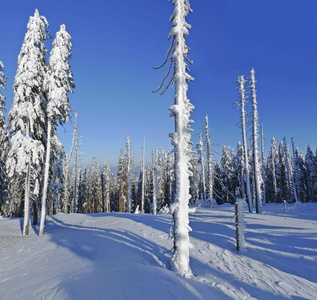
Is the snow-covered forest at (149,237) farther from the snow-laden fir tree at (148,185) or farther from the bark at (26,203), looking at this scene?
the snow-laden fir tree at (148,185)

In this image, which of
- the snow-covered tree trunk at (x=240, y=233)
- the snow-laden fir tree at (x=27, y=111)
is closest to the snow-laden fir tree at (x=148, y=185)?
the snow-laden fir tree at (x=27, y=111)

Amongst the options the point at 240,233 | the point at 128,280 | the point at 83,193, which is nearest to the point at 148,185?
the point at 83,193

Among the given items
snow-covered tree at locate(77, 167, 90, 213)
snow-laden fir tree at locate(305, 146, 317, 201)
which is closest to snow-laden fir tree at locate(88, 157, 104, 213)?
snow-covered tree at locate(77, 167, 90, 213)

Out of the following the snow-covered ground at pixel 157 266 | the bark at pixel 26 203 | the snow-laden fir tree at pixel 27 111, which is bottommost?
the snow-covered ground at pixel 157 266

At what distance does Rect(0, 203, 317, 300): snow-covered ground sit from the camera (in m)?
4.74

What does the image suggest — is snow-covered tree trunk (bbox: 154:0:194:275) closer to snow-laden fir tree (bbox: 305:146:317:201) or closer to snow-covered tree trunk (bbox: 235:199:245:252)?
snow-covered tree trunk (bbox: 235:199:245:252)

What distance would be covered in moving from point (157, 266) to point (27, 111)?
1367 cm

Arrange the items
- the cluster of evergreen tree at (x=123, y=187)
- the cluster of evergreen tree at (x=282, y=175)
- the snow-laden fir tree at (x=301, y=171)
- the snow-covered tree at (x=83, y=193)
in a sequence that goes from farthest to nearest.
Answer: the snow-covered tree at (x=83, y=193)
the snow-laden fir tree at (x=301, y=171)
the cluster of evergreen tree at (x=282, y=175)
the cluster of evergreen tree at (x=123, y=187)

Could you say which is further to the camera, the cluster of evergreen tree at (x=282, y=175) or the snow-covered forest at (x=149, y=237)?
the cluster of evergreen tree at (x=282, y=175)

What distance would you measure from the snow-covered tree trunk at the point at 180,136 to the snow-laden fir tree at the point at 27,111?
37.6 ft

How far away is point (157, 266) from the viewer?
6637 millimetres

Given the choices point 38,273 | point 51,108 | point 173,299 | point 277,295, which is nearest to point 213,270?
point 277,295

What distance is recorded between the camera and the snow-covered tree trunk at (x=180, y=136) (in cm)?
670

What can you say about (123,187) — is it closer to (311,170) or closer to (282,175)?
(282,175)
